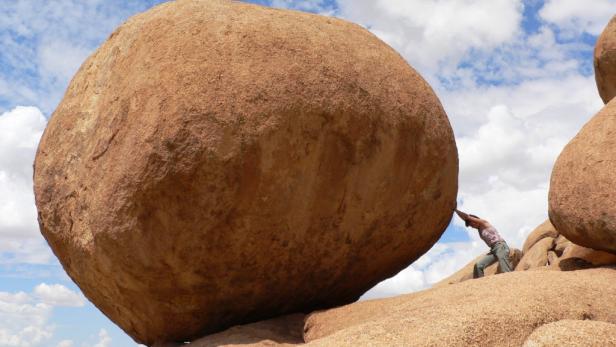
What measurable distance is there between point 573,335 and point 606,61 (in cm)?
930

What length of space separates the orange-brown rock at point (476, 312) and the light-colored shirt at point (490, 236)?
3.03 meters

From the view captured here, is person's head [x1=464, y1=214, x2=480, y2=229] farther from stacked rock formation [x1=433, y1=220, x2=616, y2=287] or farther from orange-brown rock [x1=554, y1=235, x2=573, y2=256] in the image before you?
orange-brown rock [x1=554, y1=235, x2=573, y2=256]

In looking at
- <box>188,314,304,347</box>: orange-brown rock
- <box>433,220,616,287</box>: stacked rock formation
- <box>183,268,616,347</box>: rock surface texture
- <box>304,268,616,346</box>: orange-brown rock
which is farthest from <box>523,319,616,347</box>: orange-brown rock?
<box>433,220,616,287</box>: stacked rock formation

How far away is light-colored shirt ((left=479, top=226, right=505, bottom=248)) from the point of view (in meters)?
9.07

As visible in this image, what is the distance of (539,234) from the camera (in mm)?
13031

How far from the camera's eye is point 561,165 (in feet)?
23.0

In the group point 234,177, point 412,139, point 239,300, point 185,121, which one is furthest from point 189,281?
point 412,139

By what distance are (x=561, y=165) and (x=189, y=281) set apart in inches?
154

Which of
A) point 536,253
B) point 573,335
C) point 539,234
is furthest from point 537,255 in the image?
point 573,335

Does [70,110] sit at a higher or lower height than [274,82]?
higher

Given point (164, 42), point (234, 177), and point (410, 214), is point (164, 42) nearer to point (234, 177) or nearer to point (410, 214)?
point (234, 177)

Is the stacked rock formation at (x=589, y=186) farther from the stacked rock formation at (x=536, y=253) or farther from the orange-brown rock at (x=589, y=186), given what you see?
the stacked rock formation at (x=536, y=253)

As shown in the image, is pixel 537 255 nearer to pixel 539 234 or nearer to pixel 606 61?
pixel 539 234

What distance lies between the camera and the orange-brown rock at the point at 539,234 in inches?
505
